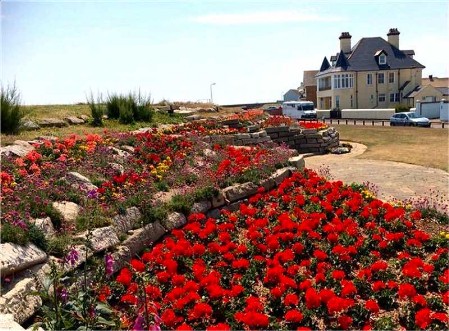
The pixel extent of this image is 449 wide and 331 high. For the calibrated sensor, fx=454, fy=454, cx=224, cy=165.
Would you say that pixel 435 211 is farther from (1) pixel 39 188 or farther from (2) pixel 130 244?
(1) pixel 39 188

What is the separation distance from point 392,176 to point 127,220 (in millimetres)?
7549

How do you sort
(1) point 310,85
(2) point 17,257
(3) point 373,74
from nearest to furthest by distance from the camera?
(2) point 17,257
(3) point 373,74
(1) point 310,85

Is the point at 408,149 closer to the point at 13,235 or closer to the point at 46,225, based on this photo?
the point at 46,225

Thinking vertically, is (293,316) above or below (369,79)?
below

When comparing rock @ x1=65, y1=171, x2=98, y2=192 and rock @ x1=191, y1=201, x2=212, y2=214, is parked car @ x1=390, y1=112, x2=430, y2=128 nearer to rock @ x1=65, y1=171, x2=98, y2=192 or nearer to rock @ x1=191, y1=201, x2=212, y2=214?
rock @ x1=191, y1=201, x2=212, y2=214

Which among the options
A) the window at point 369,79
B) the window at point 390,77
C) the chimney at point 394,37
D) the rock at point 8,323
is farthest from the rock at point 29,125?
the chimney at point 394,37

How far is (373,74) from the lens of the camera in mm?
54625

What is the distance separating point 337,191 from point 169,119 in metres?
9.47

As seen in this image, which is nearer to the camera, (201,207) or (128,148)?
(201,207)

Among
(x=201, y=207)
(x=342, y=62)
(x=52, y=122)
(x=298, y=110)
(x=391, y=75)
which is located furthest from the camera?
(x=342, y=62)

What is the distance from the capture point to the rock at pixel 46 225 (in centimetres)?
510

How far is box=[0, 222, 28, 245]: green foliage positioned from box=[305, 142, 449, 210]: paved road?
658 cm

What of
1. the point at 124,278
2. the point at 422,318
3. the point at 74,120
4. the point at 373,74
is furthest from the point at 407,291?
the point at 373,74

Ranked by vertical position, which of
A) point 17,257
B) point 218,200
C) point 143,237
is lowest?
point 143,237
